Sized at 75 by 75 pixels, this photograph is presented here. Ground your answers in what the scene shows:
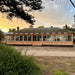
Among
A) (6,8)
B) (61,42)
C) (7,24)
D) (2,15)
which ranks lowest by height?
(61,42)

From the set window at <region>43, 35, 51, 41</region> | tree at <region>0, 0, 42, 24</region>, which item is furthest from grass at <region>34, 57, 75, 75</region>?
window at <region>43, 35, 51, 41</region>

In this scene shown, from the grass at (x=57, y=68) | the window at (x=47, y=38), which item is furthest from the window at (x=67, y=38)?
the grass at (x=57, y=68)

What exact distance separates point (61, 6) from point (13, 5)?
8.08ft

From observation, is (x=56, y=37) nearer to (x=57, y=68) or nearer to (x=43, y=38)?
(x=43, y=38)

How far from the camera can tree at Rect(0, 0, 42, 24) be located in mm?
4723

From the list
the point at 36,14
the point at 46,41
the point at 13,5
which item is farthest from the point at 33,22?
the point at 46,41

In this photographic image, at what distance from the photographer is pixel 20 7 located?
501 centimetres

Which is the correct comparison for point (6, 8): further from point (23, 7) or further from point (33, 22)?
point (33, 22)

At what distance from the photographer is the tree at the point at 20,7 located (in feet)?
15.5

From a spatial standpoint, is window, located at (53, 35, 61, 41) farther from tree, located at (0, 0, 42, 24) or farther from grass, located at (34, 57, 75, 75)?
tree, located at (0, 0, 42, 24)

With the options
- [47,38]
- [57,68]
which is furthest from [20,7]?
[47,38]

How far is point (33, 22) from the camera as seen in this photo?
18.1ft

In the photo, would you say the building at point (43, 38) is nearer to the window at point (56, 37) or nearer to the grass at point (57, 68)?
the window at point (56, 37)

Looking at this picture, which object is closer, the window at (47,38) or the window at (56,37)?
the window at (56,37)
